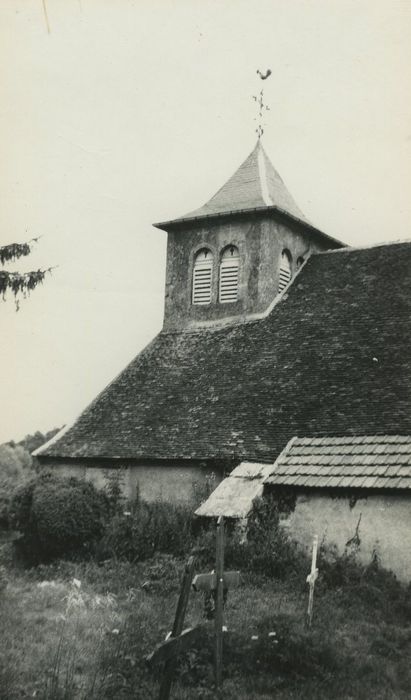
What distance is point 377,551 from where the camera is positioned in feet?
44.0

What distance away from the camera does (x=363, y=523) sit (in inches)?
539

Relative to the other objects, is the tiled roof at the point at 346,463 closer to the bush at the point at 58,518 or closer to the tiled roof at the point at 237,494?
the tiled roof at the point at 237,494

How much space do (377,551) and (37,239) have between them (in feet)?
25.9

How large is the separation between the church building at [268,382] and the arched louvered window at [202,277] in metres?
0.04

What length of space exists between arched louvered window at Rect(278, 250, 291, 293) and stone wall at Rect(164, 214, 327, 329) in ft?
0.52

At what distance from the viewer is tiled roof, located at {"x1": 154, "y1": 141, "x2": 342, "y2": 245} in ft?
73.8

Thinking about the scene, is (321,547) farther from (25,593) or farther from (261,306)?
(261,306)

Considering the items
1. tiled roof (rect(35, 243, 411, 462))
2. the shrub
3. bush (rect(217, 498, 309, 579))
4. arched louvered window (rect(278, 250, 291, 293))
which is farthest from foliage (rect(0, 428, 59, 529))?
arched louvered window (rect(278, 250, 291, 293))

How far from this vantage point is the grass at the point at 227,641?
8.41 m

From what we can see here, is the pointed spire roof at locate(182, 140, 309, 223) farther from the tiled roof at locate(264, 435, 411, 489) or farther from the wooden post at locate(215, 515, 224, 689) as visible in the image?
the wooden post at locate(215, 515, 224, 689)

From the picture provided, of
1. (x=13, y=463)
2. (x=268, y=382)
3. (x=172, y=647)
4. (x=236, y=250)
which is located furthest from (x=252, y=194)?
(x=172, y=647)

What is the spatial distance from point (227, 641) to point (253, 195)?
16.0 meters

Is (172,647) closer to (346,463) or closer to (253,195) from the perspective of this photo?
(346,463)

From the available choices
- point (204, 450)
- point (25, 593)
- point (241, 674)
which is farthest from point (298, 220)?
point (241, 674)
